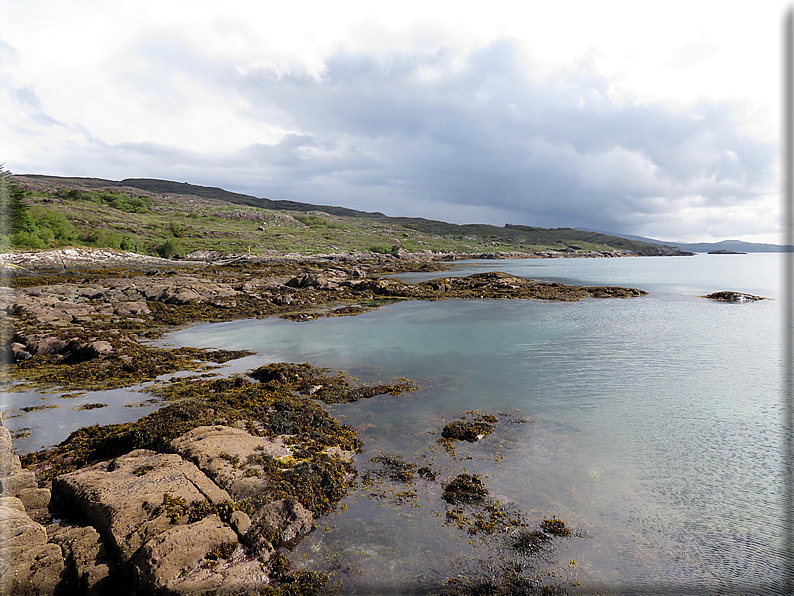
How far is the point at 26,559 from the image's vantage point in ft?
15.8

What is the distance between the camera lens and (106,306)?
27516mm

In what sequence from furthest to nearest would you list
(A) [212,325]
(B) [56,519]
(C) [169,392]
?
(A) [212,325]
(C) [169,392]
(B) [56,519]

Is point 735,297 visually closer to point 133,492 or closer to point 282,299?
point 282,299

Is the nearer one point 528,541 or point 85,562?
point 85,562

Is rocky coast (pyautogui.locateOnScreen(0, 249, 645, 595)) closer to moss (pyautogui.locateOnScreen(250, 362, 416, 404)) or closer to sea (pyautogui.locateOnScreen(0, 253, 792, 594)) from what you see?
moss (pyautogui.locateOnScreen(250, 362, 416, 404))

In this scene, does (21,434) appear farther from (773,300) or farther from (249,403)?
(773,300)

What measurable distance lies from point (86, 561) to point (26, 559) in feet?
2.14

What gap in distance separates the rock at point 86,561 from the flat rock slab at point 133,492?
A: 14 centimetres

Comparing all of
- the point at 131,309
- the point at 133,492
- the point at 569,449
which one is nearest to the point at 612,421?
the point at 569,449

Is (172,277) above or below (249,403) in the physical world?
above

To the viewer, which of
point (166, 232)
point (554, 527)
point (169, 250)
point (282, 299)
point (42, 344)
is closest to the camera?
point (554, 527)

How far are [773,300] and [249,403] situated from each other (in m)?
50.7

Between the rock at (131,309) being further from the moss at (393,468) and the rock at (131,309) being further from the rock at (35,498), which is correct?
the moss at (393,468)

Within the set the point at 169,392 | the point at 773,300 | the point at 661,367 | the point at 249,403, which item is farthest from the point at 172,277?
the point at 773,300
